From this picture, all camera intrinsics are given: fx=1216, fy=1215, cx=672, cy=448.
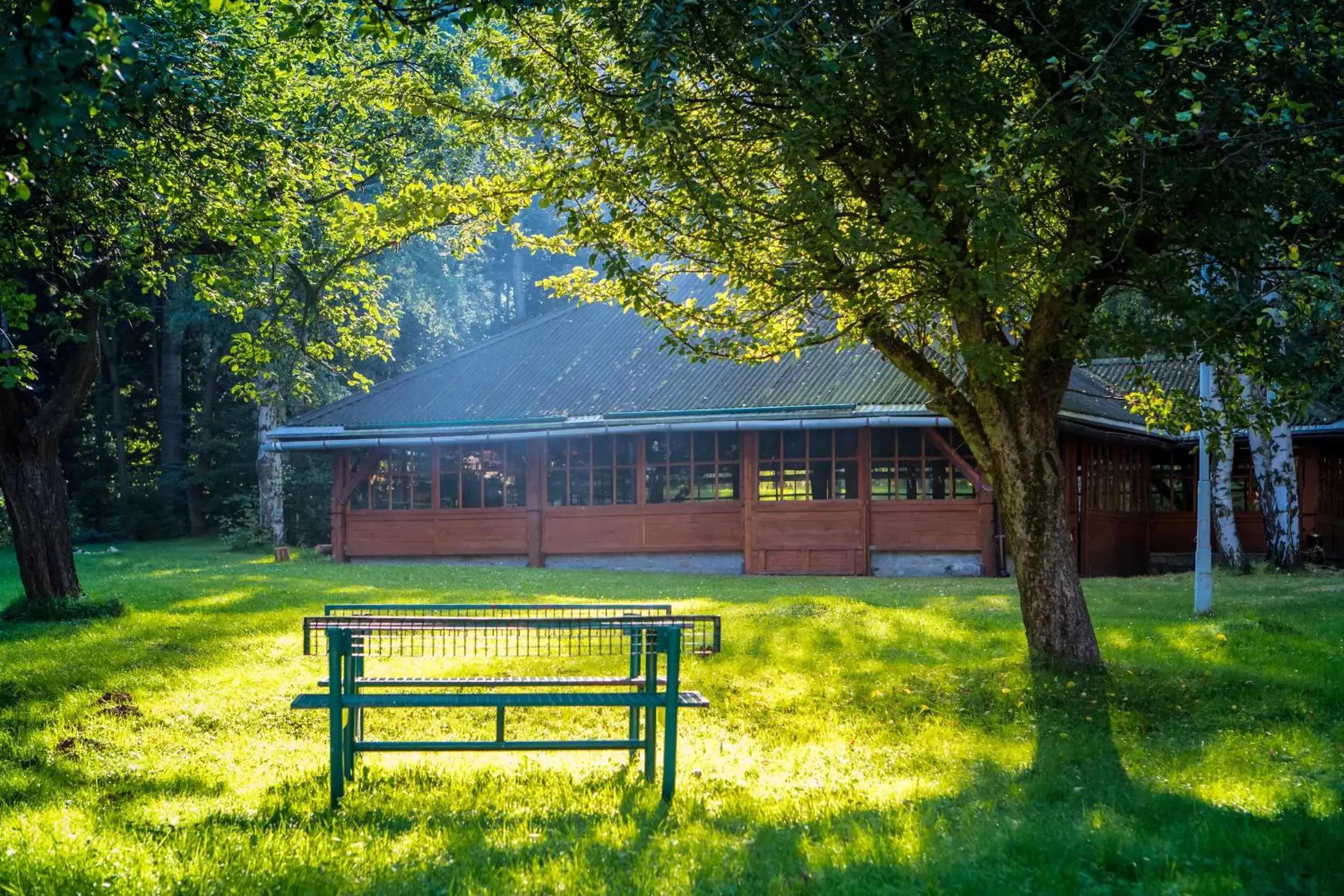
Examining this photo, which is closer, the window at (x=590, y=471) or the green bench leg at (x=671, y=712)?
the green bench leg at (x=671, y=712)

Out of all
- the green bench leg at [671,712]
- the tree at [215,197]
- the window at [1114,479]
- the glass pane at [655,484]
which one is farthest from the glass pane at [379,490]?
the green bench leg at [671,712]

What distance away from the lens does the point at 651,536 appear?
23.5 meters

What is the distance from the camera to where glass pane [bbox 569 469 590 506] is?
961 inches

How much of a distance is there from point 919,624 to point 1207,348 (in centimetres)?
543

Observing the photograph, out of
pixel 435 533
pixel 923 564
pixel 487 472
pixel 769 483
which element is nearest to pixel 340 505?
pixel 435 533

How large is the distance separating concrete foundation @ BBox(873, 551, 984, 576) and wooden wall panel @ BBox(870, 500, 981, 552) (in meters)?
0.13

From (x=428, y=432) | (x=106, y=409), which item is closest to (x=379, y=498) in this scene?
(x=428, y=432)

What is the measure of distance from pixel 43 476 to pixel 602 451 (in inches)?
501

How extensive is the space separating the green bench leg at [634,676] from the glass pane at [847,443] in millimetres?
14819

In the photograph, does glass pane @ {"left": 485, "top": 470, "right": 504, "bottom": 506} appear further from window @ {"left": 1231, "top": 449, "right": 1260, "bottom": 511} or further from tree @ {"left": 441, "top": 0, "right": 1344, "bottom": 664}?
window @ {"left": 1231, "top": 449, "right": 1260, "bottom": 511}

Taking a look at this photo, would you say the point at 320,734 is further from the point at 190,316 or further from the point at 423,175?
the point at 190,316

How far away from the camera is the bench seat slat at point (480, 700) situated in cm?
568

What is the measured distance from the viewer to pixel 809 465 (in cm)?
2252

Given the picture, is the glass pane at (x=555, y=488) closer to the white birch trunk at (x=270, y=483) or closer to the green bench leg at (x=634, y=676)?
the white birch trunk at (x=270, y=483)
